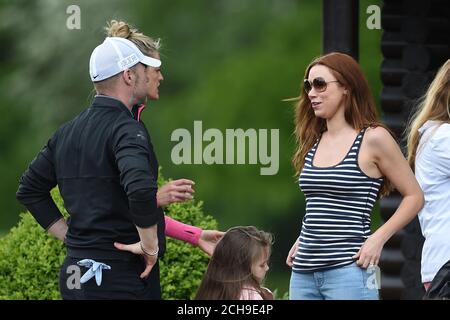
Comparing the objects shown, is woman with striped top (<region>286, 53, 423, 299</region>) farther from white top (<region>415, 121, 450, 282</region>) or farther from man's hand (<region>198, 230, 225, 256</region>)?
man's hand (<region>198, 230, 225, 256</region>)

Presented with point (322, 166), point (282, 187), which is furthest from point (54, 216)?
point (282, 187)

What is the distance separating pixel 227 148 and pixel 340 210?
20.1 ft

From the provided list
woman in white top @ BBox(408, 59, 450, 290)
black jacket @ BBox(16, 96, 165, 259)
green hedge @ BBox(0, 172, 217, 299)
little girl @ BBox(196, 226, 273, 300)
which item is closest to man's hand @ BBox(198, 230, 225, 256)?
little girl @ BBox(196, 226, 273, 300)

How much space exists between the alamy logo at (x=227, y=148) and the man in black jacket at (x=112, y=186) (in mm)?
3351

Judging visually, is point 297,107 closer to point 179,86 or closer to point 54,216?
point 54,216

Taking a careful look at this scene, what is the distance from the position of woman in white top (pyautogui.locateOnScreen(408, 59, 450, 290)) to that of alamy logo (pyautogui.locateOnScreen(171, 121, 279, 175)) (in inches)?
116

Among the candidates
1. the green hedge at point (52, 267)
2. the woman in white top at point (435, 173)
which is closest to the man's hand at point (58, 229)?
the woman in white top at point (435, 173)

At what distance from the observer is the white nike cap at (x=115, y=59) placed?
16.1 feet

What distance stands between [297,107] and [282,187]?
9.15 meters

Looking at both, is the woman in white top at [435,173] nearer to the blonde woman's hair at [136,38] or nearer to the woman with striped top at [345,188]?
the woman with striped top at [345,188]

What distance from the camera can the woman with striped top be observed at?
16.1ft

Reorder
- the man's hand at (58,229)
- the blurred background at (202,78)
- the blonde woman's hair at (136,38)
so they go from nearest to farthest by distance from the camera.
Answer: the blonde woman's hair at (136,38) < the man's hand at (58,229) < the blurred background at (202,78)

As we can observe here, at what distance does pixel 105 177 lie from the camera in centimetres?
477
